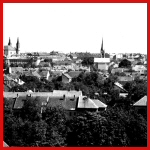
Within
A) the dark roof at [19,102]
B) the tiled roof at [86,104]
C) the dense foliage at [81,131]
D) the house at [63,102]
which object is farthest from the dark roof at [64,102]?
the dense foliage at [81,131]

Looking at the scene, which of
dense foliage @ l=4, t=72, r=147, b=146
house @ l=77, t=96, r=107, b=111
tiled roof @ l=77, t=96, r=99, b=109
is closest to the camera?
dense foliage @ l=4, t=72, r=147, b=146

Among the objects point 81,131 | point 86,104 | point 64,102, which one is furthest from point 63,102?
point 81,131

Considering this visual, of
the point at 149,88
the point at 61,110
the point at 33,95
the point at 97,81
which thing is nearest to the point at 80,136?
the point at 61,110

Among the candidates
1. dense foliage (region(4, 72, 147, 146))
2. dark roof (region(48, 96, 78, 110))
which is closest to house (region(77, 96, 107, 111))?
dark roof (region(48, 96, 78, 110))

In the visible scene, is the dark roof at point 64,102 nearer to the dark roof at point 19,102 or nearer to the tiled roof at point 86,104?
the tiled roof at point 86,104

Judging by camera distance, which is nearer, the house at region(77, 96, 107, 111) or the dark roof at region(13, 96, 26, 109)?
the house at region(77, 96, 107, 111)

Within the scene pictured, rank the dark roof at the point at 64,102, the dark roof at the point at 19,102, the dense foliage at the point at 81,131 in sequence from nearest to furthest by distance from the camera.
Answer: the dense foliage at the point at 81,131 < the dark roof at the point at 64,102 < the dark roof at the point at 19,102

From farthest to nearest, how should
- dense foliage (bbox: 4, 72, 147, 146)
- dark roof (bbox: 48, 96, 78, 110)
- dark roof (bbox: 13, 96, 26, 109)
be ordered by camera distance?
1. dark roof (bbox: 13, 96, 26, 109)
2. dark roof (bbox: 48, 96, 78, 110)
3. dense foliage (bbox: 4, 72, 147, 146)

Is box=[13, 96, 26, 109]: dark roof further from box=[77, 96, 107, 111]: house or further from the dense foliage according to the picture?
the dense foliage

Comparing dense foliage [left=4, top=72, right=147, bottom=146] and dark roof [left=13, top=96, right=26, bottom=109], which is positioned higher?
dark roof [left=13, top=96, right=26, bottom=109]

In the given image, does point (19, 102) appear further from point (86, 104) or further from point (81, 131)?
point (81, 131)

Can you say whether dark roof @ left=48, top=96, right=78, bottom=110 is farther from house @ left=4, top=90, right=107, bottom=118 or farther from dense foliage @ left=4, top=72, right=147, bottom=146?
dense foliage @ left=4, top=72, right=147, bottom=146

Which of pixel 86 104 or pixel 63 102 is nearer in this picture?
pixel 86 104

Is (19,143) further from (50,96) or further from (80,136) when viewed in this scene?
(50,96)
